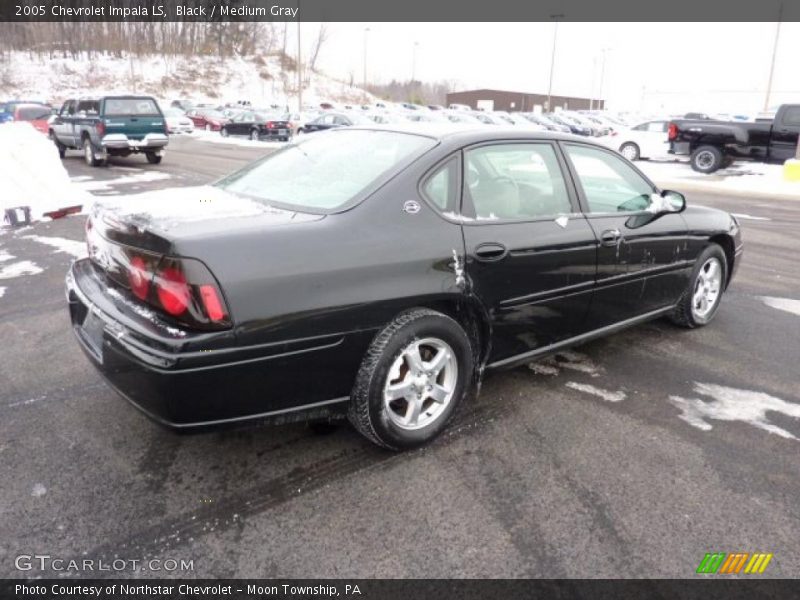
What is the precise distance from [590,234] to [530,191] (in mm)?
458

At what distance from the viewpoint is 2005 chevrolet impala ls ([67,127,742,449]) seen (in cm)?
241

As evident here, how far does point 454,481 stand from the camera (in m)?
2.79

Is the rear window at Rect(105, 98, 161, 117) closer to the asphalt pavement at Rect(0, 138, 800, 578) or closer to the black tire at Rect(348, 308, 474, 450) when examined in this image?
the asphalt pavement at Rect(0, 138, 800, 578)

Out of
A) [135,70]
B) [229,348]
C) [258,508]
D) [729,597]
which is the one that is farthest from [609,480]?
[135,70]

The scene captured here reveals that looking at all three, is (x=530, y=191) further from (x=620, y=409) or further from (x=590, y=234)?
(x=620, y=409)

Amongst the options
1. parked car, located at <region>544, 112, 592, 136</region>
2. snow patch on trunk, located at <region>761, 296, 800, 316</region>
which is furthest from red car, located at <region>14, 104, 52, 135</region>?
parked car, located at <region>544, 112, 592, 136</region>

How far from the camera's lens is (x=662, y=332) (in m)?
4.82

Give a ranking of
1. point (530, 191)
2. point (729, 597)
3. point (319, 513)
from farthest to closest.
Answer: point (530, 191), point (319, 513), point (729, 597)

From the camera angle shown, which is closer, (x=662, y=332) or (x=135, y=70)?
(x=662, y=332)

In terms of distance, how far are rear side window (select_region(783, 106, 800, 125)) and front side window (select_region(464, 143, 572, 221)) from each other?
18197 mm

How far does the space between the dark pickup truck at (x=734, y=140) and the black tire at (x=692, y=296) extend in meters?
16.2

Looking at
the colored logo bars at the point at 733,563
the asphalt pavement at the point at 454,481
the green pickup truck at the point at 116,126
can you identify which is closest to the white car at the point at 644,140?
the green pickup truck at the point at 116,126

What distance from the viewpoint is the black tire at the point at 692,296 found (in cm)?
462

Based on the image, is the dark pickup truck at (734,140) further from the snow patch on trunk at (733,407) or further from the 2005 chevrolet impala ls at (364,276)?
the snow patch on trunk at (733,407)
